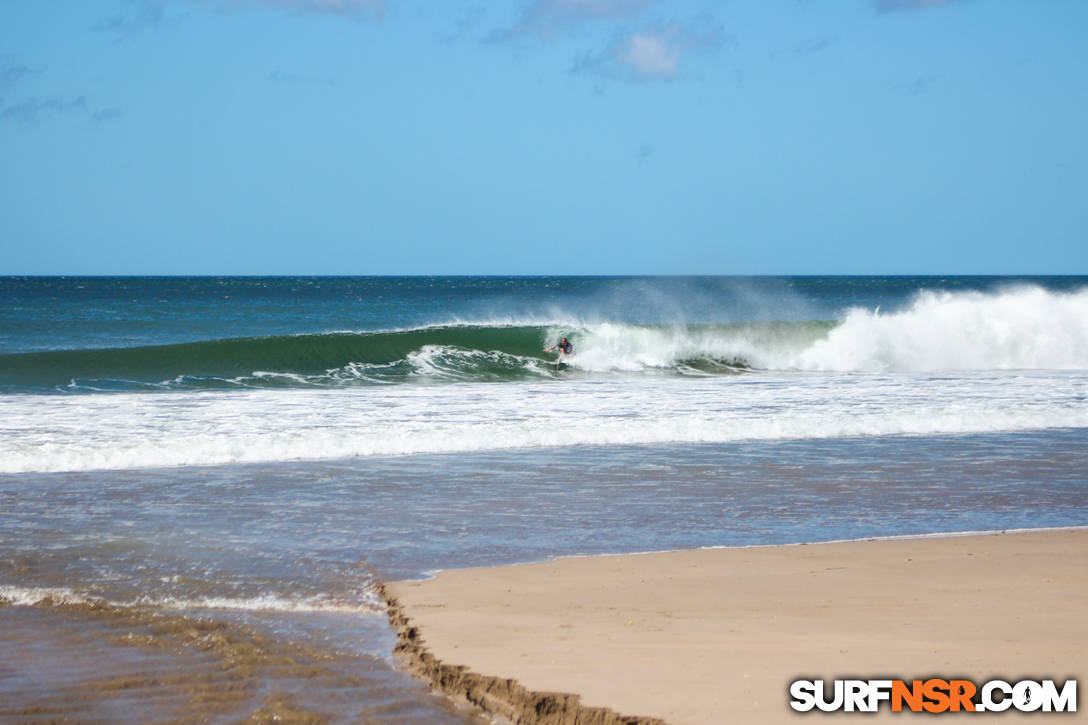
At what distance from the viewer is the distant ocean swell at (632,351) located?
24.0 meters

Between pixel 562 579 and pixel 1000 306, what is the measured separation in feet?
82.8

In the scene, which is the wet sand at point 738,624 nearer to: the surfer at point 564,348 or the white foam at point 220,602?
the white foam at point 220,602

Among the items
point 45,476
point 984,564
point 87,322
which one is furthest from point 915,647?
point 87,322

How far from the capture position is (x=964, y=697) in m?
4.34

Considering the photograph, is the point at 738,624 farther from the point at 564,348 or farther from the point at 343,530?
the point at 564,348

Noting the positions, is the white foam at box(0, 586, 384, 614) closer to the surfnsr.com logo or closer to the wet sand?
the wet sand

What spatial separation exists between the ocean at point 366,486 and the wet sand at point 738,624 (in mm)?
402

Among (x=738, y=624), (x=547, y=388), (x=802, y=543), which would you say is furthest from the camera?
(x=547, y=388)

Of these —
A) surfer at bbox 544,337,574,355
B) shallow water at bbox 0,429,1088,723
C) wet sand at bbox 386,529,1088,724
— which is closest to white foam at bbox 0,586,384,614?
shallow water at bbox 0,429,1088,723

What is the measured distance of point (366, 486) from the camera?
Result: 1030 cm

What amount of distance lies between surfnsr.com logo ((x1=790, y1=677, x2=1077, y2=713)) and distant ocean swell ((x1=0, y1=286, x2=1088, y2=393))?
18867 millimetres

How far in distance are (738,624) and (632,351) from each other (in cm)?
2288

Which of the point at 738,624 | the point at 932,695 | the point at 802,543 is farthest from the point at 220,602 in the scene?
the point at 802,543

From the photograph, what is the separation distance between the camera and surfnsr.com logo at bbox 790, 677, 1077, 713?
4254 mm
